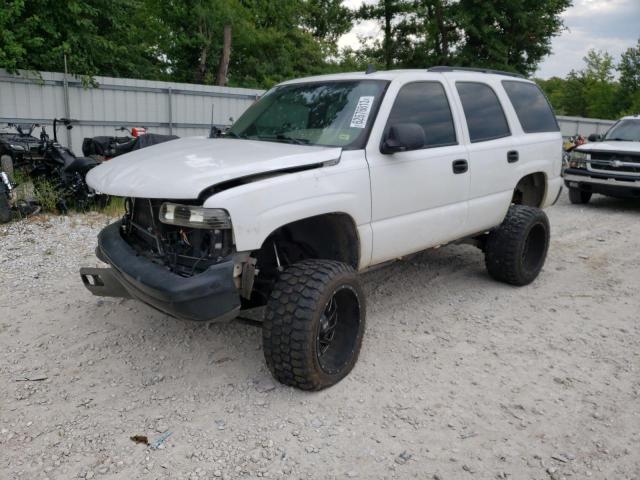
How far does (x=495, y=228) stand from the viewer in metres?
5.15

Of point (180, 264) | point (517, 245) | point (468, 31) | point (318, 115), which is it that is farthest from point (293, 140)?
point (468, 31)

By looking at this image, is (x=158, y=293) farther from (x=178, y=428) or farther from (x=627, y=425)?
(x=627, y=425)

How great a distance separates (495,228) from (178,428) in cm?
343

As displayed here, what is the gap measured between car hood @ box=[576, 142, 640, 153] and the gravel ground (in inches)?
214

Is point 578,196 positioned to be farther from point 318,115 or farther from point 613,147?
point 318,115

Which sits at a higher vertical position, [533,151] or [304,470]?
[533,151]

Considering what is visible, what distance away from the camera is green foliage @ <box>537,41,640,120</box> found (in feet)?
130

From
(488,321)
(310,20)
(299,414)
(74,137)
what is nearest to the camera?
(299,414)

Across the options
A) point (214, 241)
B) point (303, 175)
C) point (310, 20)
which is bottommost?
point (214, 241)

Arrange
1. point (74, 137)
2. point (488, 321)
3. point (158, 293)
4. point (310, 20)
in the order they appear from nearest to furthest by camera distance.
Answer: point (158, 293) → point (488, 321) → point (74, 137) → point (310, 20)

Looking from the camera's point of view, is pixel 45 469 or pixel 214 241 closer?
pixel 45 469

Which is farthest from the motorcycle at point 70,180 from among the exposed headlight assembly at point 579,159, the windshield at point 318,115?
the exposed headlight assembly at point 579,159

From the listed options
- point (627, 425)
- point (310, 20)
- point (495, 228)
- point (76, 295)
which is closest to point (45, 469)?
point (76, 295)

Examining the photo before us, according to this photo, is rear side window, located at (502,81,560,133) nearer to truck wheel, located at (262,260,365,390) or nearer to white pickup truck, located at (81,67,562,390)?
white pickup truck, located at (81,67,562,390)
